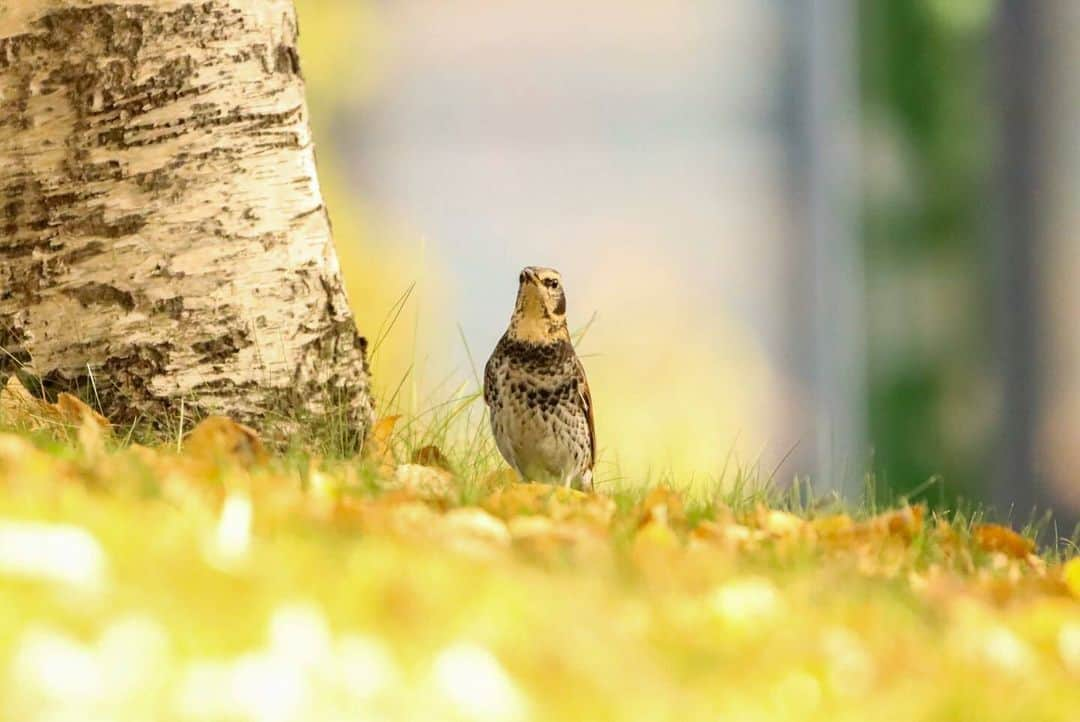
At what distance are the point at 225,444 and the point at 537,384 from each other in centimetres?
114

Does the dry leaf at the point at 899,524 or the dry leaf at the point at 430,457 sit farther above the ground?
the dry leaf at the point at 430,457

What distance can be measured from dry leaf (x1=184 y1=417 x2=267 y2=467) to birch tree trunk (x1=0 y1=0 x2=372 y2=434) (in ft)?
1.34

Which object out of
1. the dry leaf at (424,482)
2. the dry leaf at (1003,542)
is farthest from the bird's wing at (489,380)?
the dry leaf at (1003,542)

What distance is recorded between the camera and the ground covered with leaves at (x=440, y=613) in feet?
5.22

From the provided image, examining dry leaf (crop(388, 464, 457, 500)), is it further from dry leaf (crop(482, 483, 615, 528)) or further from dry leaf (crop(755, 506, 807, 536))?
dry leaf (crop(755, 506, 807, 536))

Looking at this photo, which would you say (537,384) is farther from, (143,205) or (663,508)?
(143,205)

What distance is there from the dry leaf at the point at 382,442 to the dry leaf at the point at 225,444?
1.76 feet

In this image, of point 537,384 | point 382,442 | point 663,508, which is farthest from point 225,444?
point 537,384

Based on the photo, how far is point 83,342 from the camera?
Result: 344cm

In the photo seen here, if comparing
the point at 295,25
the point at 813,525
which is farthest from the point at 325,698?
the point at 295,25

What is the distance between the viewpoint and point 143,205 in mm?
3400

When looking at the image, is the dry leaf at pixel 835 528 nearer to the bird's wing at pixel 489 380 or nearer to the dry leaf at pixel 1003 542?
the dry leaf at pixel 1003 542

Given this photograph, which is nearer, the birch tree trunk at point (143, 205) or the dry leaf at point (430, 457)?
the birch tree trunk at point (143, 205)

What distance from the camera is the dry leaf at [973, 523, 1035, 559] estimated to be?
3.51m
